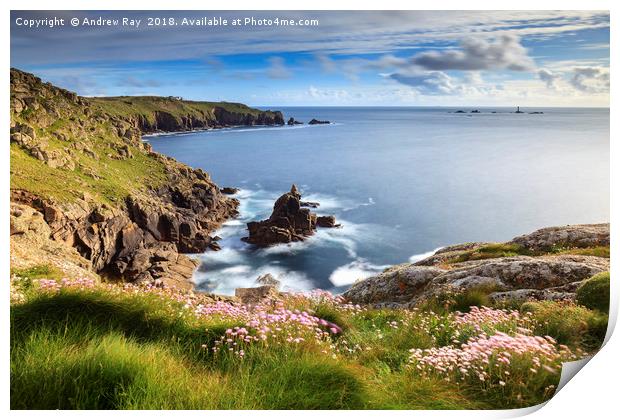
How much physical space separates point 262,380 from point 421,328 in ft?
8.52

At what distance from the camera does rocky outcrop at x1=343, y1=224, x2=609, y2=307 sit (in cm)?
884

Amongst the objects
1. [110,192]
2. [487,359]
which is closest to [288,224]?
[487,359]

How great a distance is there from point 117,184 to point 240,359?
36.2 metres

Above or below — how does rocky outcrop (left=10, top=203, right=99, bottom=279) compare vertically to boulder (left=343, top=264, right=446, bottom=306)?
above

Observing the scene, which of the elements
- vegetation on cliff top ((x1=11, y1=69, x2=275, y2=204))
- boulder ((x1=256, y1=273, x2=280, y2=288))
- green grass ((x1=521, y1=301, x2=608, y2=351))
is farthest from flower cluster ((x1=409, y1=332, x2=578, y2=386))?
boulder ((x1=256, y1=273, x2=280, y2=288))

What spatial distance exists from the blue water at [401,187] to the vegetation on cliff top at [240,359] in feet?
26.5

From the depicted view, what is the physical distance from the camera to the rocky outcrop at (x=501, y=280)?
8.84 meters

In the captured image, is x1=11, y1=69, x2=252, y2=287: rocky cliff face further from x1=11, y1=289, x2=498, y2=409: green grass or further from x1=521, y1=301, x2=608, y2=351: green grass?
x1=521, y1=301, x2=608, y2=351: green grass

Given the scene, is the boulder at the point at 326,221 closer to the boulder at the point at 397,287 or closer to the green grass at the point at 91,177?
the boulder at the point at 397,287

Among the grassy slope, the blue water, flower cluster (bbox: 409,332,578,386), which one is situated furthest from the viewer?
the grassy slope

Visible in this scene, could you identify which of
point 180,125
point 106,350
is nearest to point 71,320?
point 106,350

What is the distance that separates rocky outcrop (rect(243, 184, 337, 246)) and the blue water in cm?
49

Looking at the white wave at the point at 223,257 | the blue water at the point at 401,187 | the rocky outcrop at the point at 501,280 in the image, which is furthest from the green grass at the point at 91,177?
the rocky outcrop at the point at 501,280

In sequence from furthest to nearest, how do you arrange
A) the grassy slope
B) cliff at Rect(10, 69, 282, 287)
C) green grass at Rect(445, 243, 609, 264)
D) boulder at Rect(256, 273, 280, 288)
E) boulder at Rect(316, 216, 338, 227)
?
cliff at Rect(10, 69, 282, 287) → the grassy slope → boulder at Rect(316, 216, 338, 227) → boulder at Rect(256, 273, 280, 288) → green grass at Rect(445, 243, 609, 264)
